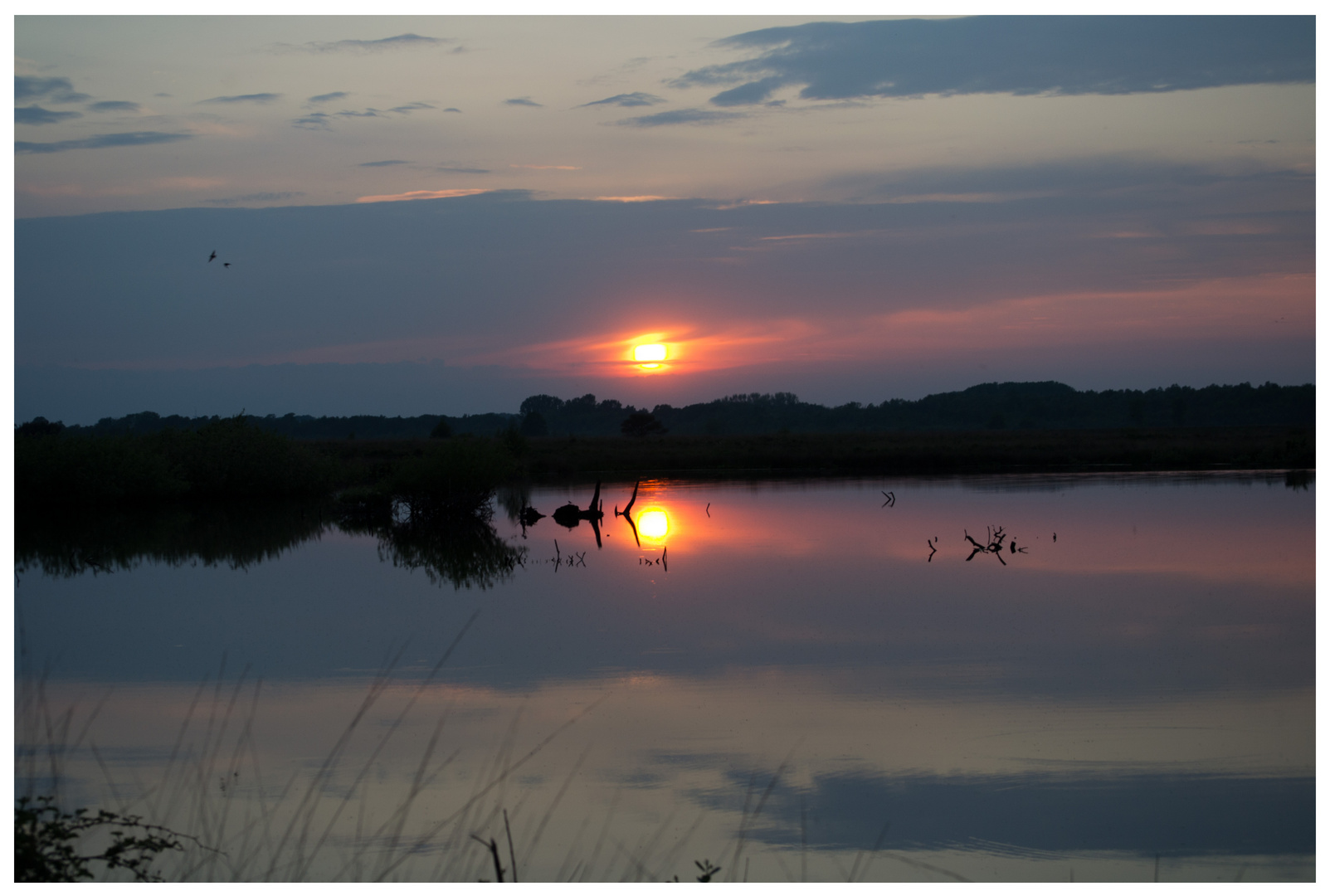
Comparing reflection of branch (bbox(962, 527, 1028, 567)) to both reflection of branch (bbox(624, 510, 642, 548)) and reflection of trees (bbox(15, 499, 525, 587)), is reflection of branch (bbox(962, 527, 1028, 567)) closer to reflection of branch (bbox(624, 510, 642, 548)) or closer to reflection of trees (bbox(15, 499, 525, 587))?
reflection of branch (bbox(624, 510, 642, 548))

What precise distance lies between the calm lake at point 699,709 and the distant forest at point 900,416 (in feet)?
241

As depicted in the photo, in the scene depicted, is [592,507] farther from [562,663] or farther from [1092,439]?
[1092,439]

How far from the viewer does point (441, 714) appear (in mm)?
8805

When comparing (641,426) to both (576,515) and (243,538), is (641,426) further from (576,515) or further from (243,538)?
(243,538)

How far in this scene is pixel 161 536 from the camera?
2222 centimetres

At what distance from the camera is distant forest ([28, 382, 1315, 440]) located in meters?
95.4

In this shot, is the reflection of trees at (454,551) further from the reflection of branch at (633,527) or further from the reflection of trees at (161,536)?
the reflection of branch at (633,527)

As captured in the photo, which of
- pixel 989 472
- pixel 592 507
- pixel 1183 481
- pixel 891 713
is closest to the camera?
pixel 891 713

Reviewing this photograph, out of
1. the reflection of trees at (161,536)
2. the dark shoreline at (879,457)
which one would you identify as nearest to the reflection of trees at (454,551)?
the reflection of trees at (161,536)

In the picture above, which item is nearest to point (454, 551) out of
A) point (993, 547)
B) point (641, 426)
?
point (993, 547)

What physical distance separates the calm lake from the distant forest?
73535 millimetres

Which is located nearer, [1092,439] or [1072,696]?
[1072,696]

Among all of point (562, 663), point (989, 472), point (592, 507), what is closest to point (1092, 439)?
point (989, 472)

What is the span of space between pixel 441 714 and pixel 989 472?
34079 millimetres
